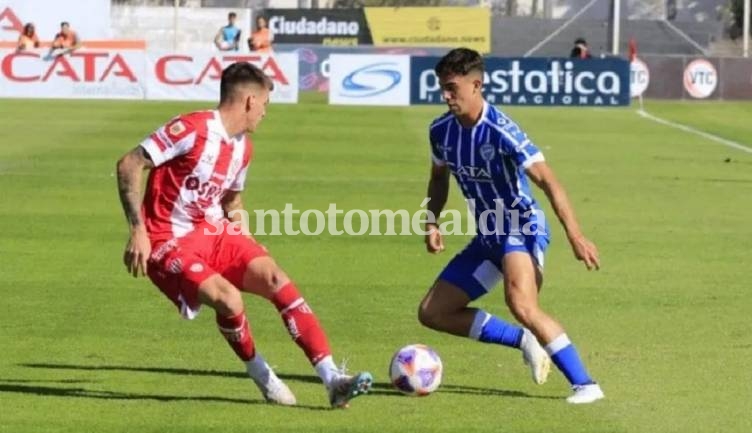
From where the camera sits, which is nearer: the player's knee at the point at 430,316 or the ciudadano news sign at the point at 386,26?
the player's knee at the point at 430,316

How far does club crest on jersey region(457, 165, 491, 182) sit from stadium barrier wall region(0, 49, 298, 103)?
112 ft

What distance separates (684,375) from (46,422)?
381cm

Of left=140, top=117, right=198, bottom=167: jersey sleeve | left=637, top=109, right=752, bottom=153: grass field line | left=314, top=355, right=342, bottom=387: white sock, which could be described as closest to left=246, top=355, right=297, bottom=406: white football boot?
left=314, top=355, right=342, bottom=387: white sock

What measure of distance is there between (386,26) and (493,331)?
5632 centimetres

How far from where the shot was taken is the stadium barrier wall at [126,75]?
143ft

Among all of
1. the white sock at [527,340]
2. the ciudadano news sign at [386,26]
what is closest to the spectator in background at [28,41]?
the ciudadano news sign at [386,26]

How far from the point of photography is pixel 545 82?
45.2m

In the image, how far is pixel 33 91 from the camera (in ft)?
143

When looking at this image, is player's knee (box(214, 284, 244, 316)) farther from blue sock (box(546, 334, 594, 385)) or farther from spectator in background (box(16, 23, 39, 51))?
spectator in background (box(16, 23, 39, 51))

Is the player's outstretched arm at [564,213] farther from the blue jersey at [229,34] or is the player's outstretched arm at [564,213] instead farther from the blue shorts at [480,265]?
the blue jersey at [229,34]

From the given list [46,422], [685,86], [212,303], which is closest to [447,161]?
[212,303]

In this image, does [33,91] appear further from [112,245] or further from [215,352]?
[215,352]

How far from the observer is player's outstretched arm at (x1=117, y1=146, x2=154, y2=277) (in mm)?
8773

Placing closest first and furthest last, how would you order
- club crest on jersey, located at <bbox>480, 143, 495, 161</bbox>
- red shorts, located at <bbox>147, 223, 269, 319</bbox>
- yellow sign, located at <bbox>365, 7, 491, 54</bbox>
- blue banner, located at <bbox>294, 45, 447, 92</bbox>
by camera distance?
red shorts, located at <bbox>147, 223, 269, 319</bbox>, club crest on jersey, located at <bbox>480, 143, 495, 161</bbox>, blue banner, located at <bbox>294, 45, 447, 92</bbox>, yellow sign, located at <bbox>365, 7, 491, 54</bbox>
